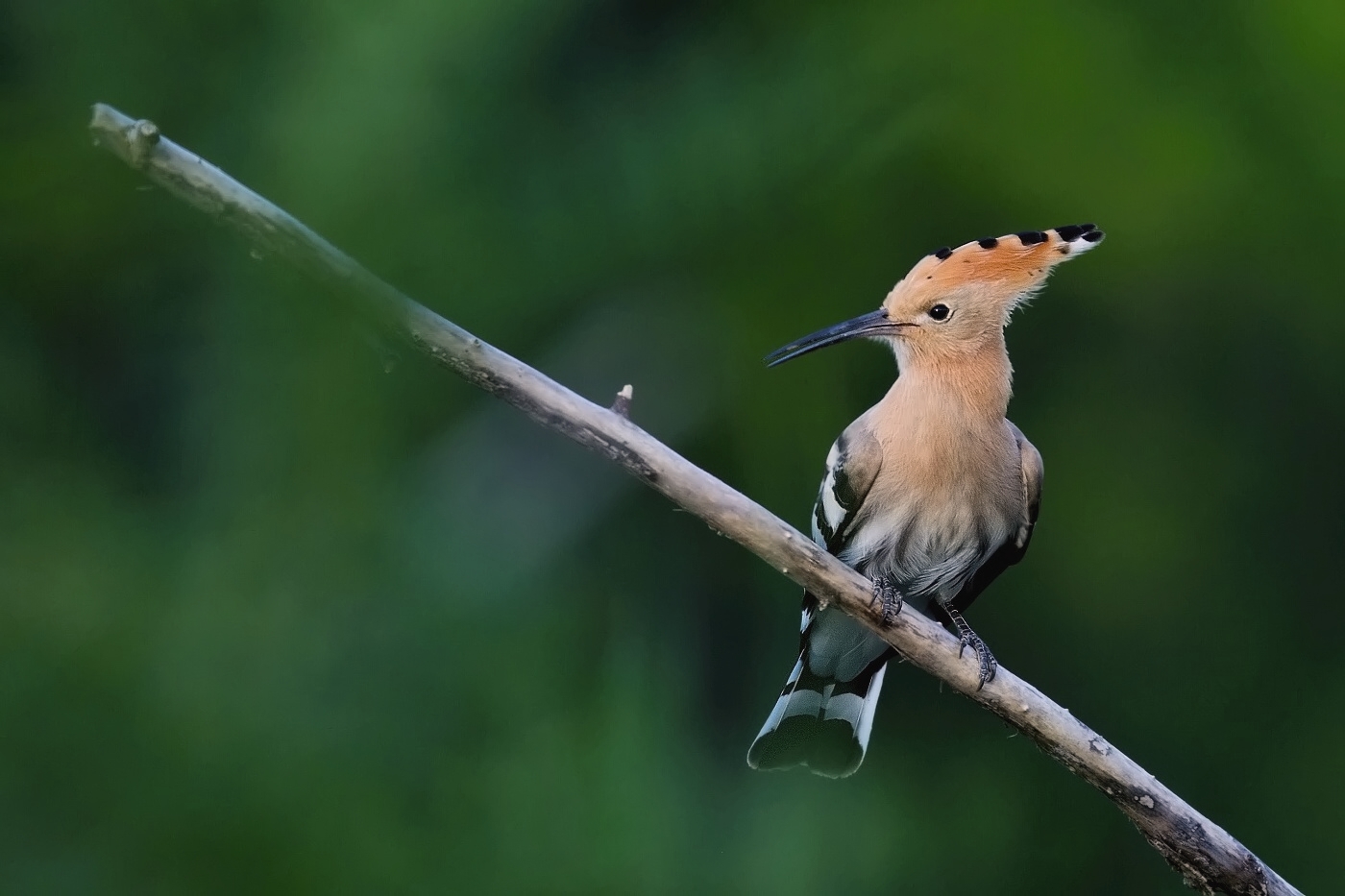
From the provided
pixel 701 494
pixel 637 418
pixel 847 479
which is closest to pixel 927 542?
pixel 847 479

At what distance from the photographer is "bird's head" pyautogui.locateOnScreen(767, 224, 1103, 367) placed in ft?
6.08

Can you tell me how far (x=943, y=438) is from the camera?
6.09 feet

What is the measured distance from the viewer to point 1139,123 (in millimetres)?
3029

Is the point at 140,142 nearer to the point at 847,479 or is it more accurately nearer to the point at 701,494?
the point at 701,494

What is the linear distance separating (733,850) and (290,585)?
1.07 metres

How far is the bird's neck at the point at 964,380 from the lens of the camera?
1.87m

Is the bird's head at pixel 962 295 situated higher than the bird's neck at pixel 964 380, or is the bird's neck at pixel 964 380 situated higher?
the bird's head at pixel 962 295

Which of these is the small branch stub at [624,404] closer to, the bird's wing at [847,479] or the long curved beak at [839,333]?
the long curved beak at [839,333]

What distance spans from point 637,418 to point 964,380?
3.75 feet

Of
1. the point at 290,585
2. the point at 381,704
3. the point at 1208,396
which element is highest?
the point at 1208,396

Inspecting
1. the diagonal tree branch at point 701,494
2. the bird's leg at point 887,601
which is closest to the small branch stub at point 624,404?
the diagonal tree branch at point 701,494

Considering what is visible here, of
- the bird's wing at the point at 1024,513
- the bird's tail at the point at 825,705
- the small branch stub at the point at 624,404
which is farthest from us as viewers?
the bird's tail at the point at 825,705

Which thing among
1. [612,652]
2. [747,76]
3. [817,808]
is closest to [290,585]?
[612,652]

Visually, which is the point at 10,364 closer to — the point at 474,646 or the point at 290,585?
the point at 290,585
